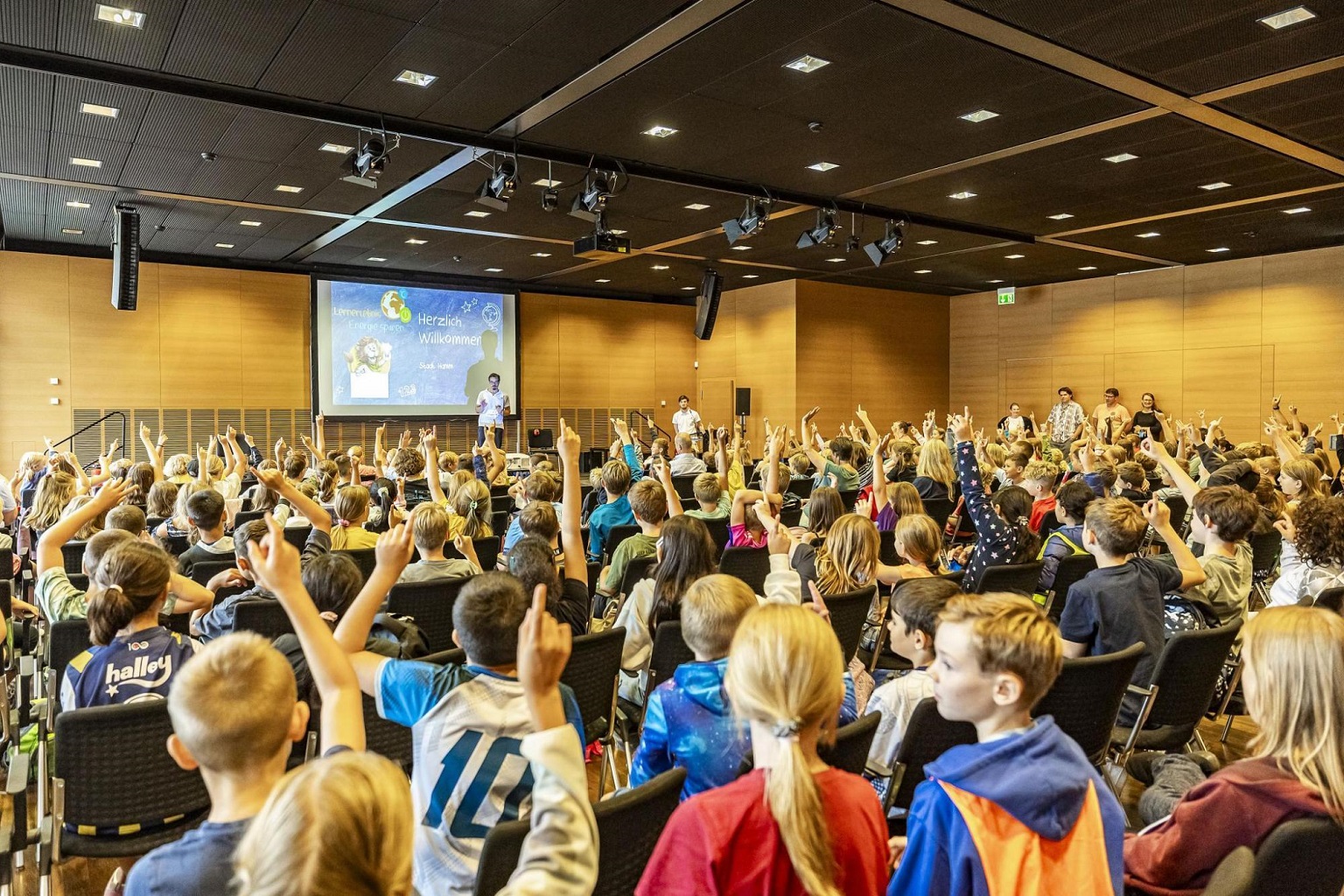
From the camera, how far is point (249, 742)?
4.73ft

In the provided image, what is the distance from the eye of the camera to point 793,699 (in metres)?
1.42

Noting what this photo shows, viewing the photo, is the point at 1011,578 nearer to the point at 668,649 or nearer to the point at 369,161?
the point at 668,649

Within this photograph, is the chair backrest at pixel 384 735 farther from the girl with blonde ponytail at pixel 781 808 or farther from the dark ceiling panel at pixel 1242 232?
the dark ceiling panel at pixel 1242 232

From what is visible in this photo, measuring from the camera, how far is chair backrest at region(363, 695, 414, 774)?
2806 millimetres

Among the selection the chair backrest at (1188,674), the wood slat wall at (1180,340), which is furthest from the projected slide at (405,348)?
the chair backrest at (1188,674)

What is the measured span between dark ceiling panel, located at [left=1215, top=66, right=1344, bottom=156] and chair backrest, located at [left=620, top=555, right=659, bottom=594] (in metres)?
6.19

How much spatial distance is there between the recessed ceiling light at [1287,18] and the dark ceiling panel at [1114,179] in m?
1.84

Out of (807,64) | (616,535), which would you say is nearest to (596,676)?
(616,535)

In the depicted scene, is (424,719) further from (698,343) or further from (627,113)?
(698,343)

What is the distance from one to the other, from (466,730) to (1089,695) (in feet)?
6.45

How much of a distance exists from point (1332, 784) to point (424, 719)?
1.84 m

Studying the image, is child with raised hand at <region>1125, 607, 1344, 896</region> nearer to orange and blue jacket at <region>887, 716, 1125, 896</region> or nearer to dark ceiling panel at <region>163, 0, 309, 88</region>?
orange and blue jacket at <region>887, 716, 1125, 896</region>

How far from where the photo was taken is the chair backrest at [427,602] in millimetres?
3820

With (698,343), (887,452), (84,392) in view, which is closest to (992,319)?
(698,343)
